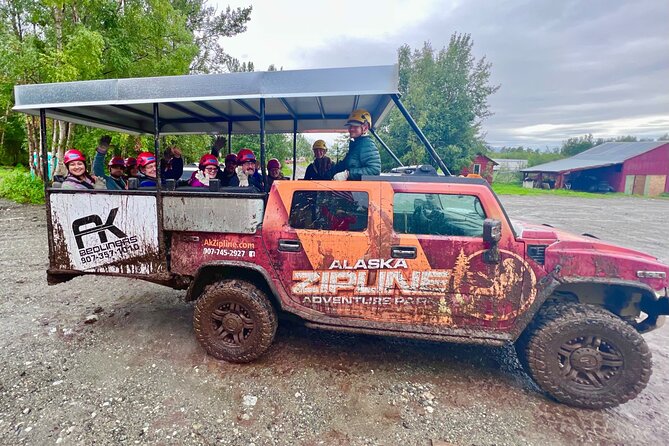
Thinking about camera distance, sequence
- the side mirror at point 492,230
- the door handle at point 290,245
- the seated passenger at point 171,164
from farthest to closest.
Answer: the seated passenger at point 171,164
the door handle at point 290,245
the side mirror at point 492,230

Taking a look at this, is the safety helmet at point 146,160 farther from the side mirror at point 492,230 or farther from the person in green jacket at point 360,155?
the side mirror at point 492,230

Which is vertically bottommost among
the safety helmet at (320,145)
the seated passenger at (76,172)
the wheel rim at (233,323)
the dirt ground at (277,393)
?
the dirt ground at (277,393)

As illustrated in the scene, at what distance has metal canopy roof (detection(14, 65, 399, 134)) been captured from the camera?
2832 millimetres

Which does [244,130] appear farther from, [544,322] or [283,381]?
[544,322]

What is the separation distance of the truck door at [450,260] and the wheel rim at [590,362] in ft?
1.81

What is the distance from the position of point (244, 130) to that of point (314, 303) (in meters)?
4.27

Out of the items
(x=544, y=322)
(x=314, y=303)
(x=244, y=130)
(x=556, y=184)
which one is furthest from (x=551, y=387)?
(x=556, y=184)

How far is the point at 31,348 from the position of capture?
3477 mm

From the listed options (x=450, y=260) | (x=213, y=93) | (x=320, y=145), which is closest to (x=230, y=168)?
(x=320, y=145)

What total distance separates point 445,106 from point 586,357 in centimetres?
2887

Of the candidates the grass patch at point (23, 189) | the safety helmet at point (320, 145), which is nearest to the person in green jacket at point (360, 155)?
the safety helmet at point (320, 145)

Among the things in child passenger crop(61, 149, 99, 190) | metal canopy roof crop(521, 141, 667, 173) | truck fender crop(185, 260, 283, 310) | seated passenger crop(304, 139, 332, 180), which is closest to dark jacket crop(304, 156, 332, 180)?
seated passenger crop(304, 139, 332, 180)

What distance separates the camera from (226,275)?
11.3ft

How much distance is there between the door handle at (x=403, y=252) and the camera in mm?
2908
